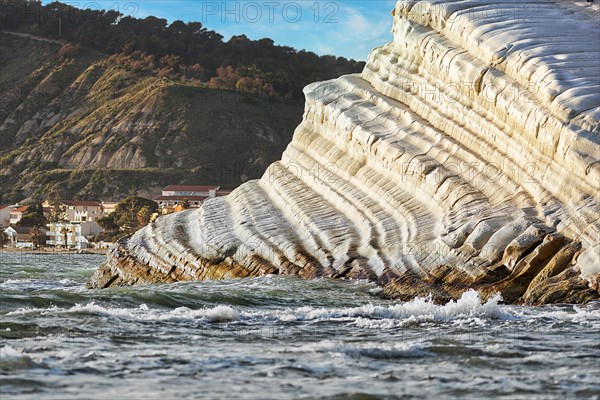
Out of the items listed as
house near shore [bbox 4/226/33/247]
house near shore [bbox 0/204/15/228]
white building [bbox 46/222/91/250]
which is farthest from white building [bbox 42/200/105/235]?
house near shore [bbox 4/226/33/247]

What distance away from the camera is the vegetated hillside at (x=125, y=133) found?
107625mm

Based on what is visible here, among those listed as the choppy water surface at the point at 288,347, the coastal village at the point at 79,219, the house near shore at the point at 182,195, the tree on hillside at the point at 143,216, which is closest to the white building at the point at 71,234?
the coastal village at the point at 79,219

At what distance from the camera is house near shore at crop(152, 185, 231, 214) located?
85.9m

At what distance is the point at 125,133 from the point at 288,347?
4143 inches

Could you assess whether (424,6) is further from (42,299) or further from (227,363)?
(227,363)

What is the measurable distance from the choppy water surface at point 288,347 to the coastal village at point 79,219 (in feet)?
196

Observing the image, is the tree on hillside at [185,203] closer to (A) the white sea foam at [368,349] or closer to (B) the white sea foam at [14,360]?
(A) the white sea foam at [368,349]

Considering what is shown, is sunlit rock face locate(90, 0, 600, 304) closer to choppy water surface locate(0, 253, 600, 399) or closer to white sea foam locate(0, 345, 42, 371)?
choppy water surface locate(0, 253, 600, 399)

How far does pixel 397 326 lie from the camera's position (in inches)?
562

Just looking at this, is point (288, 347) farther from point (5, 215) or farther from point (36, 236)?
point (5, 215)

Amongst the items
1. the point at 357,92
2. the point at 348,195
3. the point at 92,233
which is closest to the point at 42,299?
the point at 348,195

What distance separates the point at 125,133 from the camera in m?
116

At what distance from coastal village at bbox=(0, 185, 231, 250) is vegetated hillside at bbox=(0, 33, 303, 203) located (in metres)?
9.38

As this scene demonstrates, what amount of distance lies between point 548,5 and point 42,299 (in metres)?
13.7
